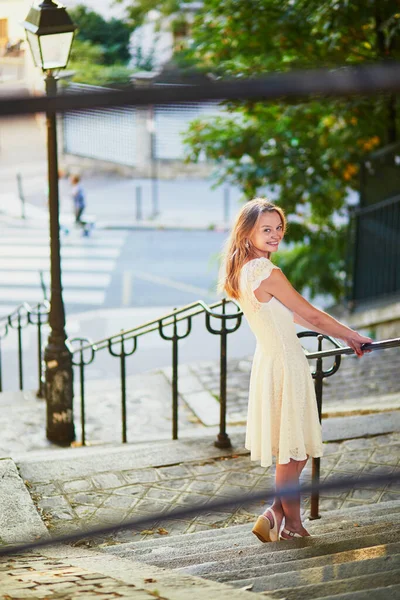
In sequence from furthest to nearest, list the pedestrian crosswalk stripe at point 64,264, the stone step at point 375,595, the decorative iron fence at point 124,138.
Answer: the decorative iron fence at point 124,138, the pedestrian crosswalk stripe at point 64,264, the stone step at point 375,595

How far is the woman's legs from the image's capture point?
3.83 metres

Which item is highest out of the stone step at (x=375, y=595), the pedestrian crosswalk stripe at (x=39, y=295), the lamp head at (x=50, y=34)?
the lamp head at (x=50, y=34)

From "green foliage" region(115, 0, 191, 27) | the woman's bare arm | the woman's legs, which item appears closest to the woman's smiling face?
the woman's bare arm

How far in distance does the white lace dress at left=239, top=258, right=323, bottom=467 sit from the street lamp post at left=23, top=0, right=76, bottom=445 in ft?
9.01

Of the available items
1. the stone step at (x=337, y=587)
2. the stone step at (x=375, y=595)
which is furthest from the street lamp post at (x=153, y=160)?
the stone step at (x=375, y=595)

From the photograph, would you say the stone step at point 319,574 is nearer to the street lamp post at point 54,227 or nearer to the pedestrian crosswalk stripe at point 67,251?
the street lamp post at point 54,227

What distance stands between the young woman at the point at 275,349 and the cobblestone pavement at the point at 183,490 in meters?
0.75

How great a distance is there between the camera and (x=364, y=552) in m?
3.29

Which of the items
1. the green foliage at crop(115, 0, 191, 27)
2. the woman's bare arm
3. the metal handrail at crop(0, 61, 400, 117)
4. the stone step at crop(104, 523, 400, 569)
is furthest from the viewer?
the green foliage at crop(115, 0, 191, 27)

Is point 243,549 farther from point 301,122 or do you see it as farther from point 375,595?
point 301,122

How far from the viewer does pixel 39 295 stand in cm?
1487

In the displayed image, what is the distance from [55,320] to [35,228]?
15033 mm

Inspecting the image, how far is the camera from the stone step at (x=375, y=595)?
2.66 meters

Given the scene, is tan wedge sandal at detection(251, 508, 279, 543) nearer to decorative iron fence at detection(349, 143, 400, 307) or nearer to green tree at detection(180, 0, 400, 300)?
green tree at detection(180, 0, 400, 300)
